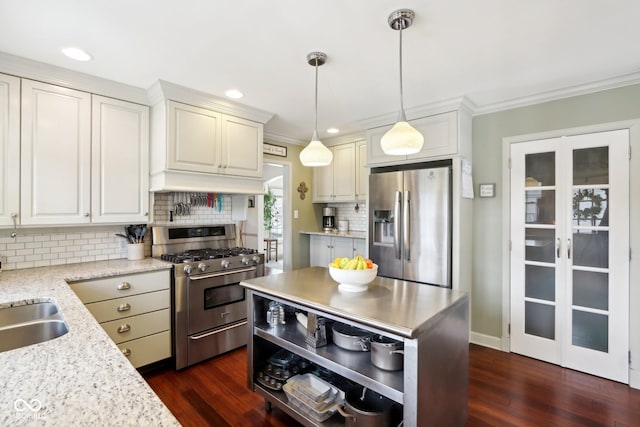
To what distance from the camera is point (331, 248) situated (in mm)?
4316

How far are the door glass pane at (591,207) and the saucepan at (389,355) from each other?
226 cm

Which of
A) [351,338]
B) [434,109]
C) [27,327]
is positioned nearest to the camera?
[27,327]

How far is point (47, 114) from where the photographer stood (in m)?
2.30

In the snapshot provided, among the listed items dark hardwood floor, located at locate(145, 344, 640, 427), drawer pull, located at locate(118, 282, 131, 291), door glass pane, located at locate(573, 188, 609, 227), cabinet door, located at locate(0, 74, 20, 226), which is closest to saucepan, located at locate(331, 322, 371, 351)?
dark hardwood floor, located at locate(145, 344, 640, 427)

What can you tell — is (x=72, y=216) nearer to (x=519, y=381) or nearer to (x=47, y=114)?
(x=47, y=114)

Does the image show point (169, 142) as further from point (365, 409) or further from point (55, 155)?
point (365, 409)

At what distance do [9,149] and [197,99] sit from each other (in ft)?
4.49

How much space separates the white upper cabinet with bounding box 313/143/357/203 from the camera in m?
4.25

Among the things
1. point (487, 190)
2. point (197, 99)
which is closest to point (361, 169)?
point (487, 190)

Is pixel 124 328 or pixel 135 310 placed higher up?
pixel 135 310

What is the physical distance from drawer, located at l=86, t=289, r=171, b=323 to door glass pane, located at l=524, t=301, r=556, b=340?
3.27m

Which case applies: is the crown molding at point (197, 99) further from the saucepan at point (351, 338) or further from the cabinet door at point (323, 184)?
the saucepan at point (351, 338)

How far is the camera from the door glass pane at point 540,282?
2.82 meters

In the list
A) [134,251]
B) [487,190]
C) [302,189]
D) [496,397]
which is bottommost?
[496,397]
